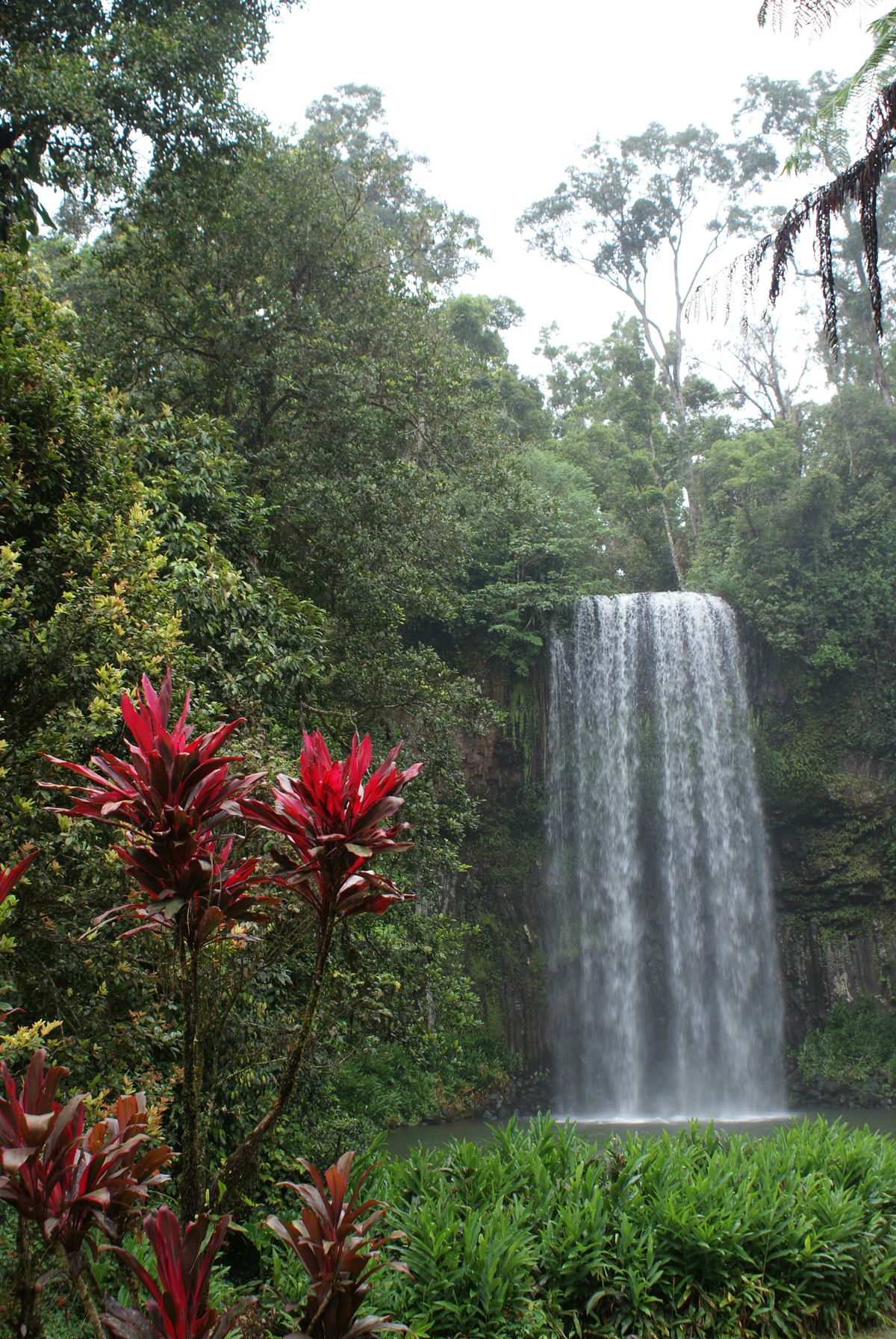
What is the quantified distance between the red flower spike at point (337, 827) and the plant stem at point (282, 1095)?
10cm

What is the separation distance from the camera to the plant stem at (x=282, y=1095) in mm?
2652

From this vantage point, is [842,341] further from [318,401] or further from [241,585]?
[241,585]

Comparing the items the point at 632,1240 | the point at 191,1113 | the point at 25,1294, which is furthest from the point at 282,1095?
the point at 632,1240

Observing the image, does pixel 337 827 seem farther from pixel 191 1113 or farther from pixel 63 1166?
pixel 63 1166

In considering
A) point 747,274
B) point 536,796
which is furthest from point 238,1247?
point 536,796

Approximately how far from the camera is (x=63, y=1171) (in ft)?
7.66

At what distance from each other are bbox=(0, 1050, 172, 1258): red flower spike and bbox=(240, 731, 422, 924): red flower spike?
0.76 metres

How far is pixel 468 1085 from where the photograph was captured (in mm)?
14344

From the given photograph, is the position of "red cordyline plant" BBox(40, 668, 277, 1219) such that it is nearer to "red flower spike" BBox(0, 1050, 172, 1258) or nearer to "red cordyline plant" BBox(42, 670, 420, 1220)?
Result: "red cordyline plant" BBox(42, 670, 420, 1220)

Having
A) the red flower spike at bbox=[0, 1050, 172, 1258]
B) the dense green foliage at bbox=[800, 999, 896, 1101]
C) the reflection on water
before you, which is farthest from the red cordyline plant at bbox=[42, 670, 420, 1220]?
the dense green foliage at bbox=[800, 999, 896, 1101]

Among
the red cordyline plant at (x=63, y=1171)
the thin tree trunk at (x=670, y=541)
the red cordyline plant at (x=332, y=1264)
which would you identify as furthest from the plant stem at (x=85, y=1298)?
the thin tree trunk at (x=670, y=541)

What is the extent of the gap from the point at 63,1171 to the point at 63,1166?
0.01 m

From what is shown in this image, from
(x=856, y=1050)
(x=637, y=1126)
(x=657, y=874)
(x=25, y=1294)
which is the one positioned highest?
(x=657, y=874)

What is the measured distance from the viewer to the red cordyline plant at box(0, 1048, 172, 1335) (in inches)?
88.7
